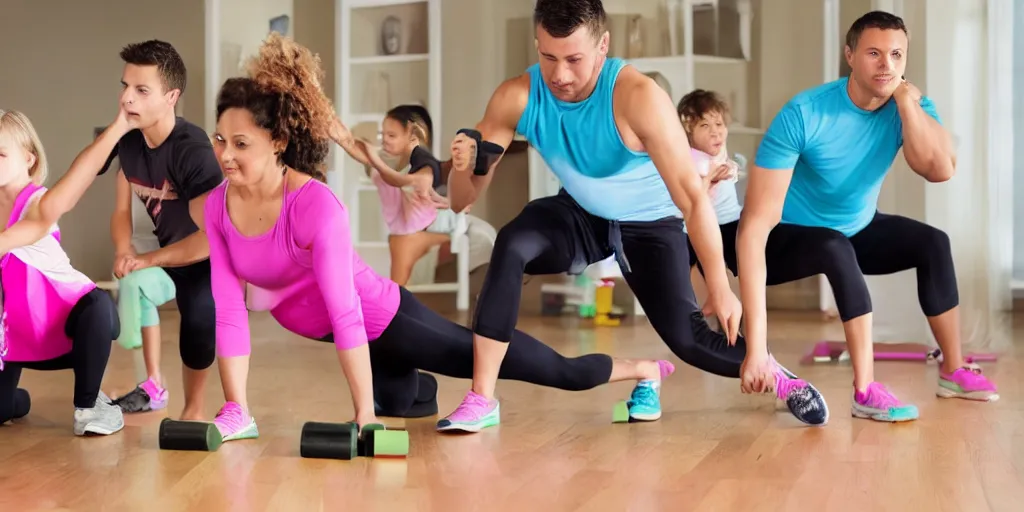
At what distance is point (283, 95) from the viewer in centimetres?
241

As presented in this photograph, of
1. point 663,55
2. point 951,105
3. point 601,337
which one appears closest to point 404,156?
point 601,337

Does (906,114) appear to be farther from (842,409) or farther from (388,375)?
(388,375)

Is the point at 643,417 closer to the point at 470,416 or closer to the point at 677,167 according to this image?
Result: the point at 470,416

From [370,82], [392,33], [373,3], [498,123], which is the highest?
[373,3]

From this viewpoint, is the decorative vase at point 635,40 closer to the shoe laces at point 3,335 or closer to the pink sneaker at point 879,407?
the pink sneaker at point 879,407

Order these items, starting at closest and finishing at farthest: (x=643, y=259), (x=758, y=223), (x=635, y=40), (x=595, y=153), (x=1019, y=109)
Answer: (x=595, y=153)
(x=643, y=259)
(x=758, y=223)
(x=1019, y=109)
(x=635, y=40)

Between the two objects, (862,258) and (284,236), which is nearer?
(284,236)

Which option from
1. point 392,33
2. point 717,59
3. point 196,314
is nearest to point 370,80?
point 392,33

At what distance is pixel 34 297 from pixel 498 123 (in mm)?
1074

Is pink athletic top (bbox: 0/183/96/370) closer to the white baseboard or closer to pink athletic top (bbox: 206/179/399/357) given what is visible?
pink athletic top (bbox: 206/179/399/357)

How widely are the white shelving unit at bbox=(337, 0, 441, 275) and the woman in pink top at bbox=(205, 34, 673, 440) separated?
10.8ft

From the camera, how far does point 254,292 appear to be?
8.39 ft

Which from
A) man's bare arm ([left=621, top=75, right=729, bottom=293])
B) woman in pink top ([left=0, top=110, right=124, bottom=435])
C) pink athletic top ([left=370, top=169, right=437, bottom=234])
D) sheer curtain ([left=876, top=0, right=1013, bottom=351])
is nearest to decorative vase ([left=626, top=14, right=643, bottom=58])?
pink athletic top ([left=370, top=169, right=437, bottom=234])

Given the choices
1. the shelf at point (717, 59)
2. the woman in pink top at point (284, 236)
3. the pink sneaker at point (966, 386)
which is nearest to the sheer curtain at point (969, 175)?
the pink sneaker at point (966, 386)
